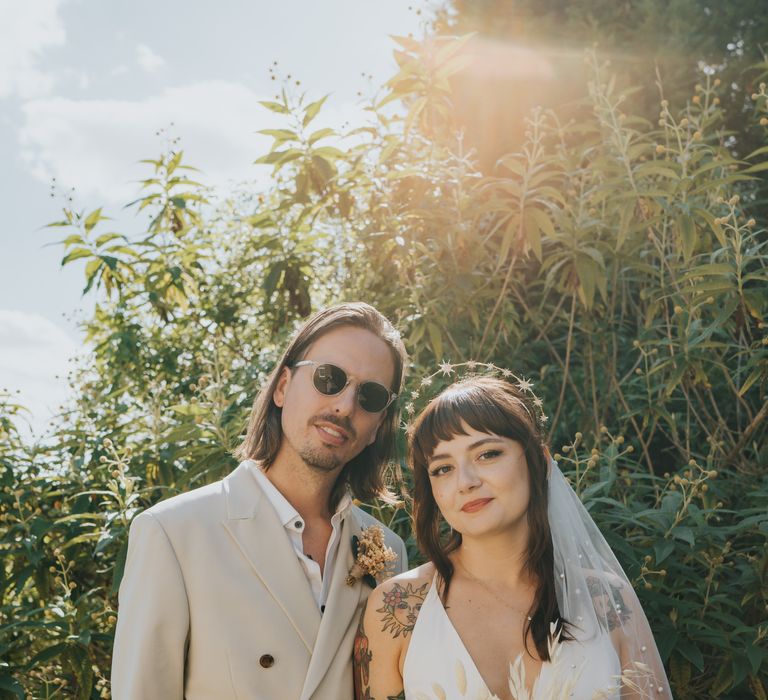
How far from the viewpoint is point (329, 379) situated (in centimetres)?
301

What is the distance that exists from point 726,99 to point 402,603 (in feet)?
21.8

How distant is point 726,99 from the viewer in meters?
7.78

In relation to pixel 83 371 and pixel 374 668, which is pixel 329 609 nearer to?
pixel 374 668

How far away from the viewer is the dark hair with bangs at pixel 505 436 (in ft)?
8.69

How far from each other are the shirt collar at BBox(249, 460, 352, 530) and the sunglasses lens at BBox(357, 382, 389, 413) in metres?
0.33

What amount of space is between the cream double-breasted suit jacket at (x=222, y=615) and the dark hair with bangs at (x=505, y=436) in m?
0.43

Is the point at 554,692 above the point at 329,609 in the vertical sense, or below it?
above

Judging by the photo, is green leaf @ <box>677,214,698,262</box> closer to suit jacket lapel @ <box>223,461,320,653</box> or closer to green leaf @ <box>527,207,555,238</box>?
green leaf @ <box>527,207,555,238</box>

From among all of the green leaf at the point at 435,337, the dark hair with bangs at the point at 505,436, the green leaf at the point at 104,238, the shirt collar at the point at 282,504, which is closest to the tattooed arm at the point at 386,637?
the dark hair with bangs at the point at 505,436

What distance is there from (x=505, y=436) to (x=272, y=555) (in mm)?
808

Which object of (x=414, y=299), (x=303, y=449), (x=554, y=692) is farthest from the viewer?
(x=414, y=299)

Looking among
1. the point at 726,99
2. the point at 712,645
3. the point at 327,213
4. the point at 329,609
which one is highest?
the point at 726,99

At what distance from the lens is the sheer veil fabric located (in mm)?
2553

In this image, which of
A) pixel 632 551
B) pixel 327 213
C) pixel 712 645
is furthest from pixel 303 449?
pixel 327 213
